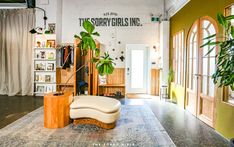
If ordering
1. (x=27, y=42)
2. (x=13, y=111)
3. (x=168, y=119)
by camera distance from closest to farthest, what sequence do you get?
(x=168, y=119)
(x=13, y=111)
(x=27, y=42)

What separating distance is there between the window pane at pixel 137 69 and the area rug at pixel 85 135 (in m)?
3.81

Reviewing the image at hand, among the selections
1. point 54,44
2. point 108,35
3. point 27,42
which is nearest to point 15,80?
point 27,42

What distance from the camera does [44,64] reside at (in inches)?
300

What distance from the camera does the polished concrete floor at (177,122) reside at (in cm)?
342

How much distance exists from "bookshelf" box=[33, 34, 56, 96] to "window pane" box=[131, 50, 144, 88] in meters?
2.89

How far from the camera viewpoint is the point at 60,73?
7961mm

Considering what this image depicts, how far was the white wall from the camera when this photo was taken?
8.05 meters

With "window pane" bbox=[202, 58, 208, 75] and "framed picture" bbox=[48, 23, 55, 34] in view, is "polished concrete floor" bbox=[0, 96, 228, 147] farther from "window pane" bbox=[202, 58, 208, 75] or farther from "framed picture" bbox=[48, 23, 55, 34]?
"framed picture" bbox=[48, 23, 55, 34]

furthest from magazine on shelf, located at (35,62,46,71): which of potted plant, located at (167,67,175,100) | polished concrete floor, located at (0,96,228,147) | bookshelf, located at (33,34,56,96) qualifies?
potted plant, located at (167,67,175,100)

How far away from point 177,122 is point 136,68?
3896 millimetres

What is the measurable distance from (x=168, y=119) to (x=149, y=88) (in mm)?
3414

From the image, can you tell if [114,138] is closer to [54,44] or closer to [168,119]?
[168,119]

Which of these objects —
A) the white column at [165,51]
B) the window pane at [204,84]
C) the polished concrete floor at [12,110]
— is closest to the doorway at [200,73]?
the window pane at [204,84]

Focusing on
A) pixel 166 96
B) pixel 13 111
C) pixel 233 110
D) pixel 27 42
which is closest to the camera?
pixel 233 110
